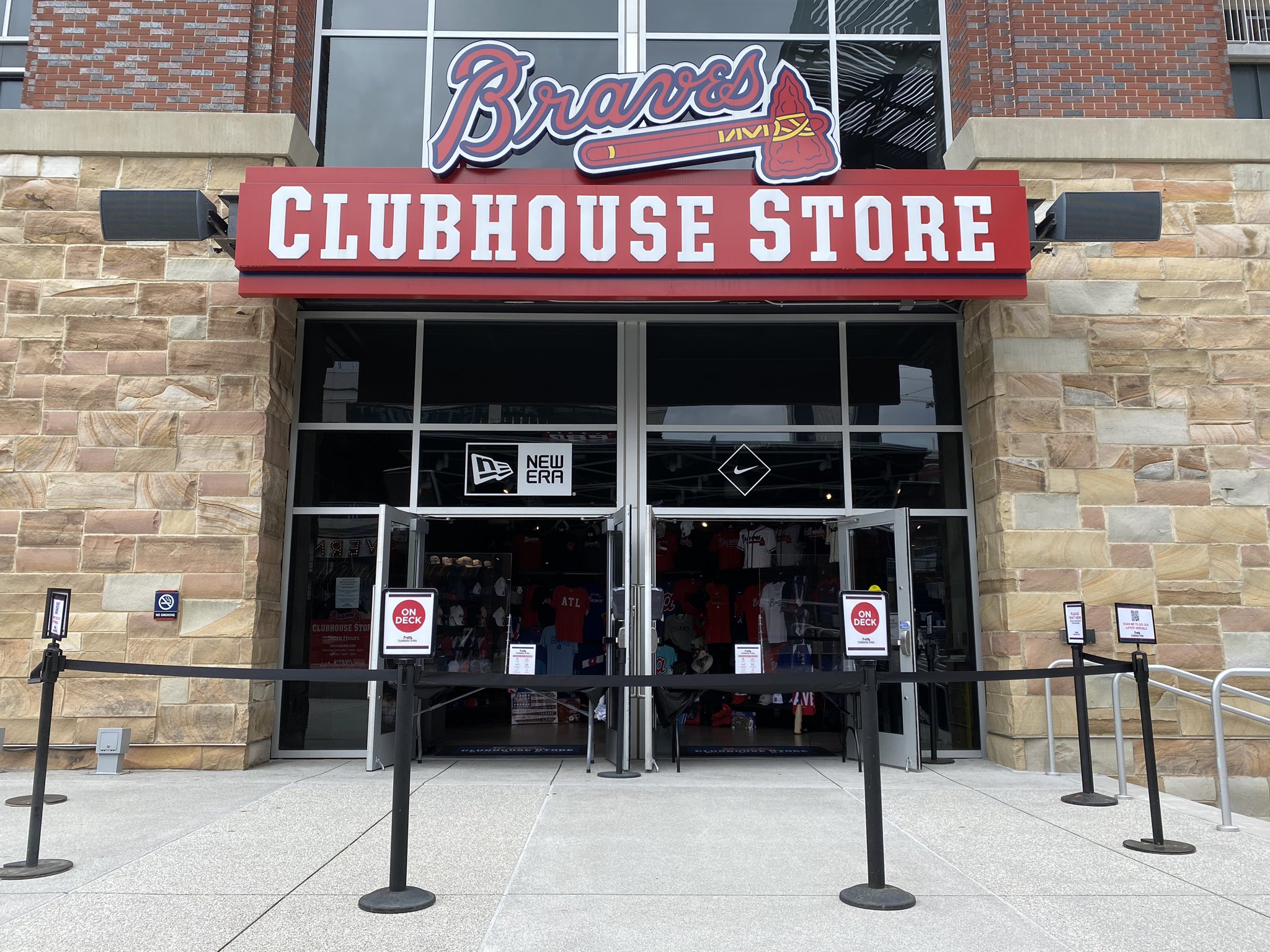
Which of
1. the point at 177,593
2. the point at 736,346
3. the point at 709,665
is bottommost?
the point at 709,665

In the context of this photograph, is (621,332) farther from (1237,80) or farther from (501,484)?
(1237,80)

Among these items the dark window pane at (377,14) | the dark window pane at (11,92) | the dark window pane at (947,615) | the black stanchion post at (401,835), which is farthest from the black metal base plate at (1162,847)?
the dark window pane at (11,92)

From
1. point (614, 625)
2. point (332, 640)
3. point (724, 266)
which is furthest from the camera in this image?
point (332, 640)

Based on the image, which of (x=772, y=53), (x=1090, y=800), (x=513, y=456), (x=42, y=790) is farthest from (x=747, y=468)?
(x=42, y=790)

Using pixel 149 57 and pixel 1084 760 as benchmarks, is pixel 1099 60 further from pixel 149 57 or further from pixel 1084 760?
pixel 149 57

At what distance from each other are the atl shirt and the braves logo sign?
16.3 ft

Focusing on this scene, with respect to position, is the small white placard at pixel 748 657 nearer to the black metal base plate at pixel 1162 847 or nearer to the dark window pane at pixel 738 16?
the black metal base plate at pixel 1162 847

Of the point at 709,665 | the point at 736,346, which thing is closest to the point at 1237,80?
the point at 736,346

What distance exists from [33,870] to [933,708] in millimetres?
7761

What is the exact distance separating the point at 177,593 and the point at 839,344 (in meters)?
7.07

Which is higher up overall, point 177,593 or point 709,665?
point 177,593

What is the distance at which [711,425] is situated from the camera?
10.3m

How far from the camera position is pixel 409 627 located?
4859 millimetres

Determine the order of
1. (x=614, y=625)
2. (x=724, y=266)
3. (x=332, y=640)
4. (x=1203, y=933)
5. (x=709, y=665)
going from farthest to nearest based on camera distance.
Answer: (x=709, y=665) → (x=332, y=640) → (x=614, y=625) → (x=724, y=266) → (x=1203, y=933)
